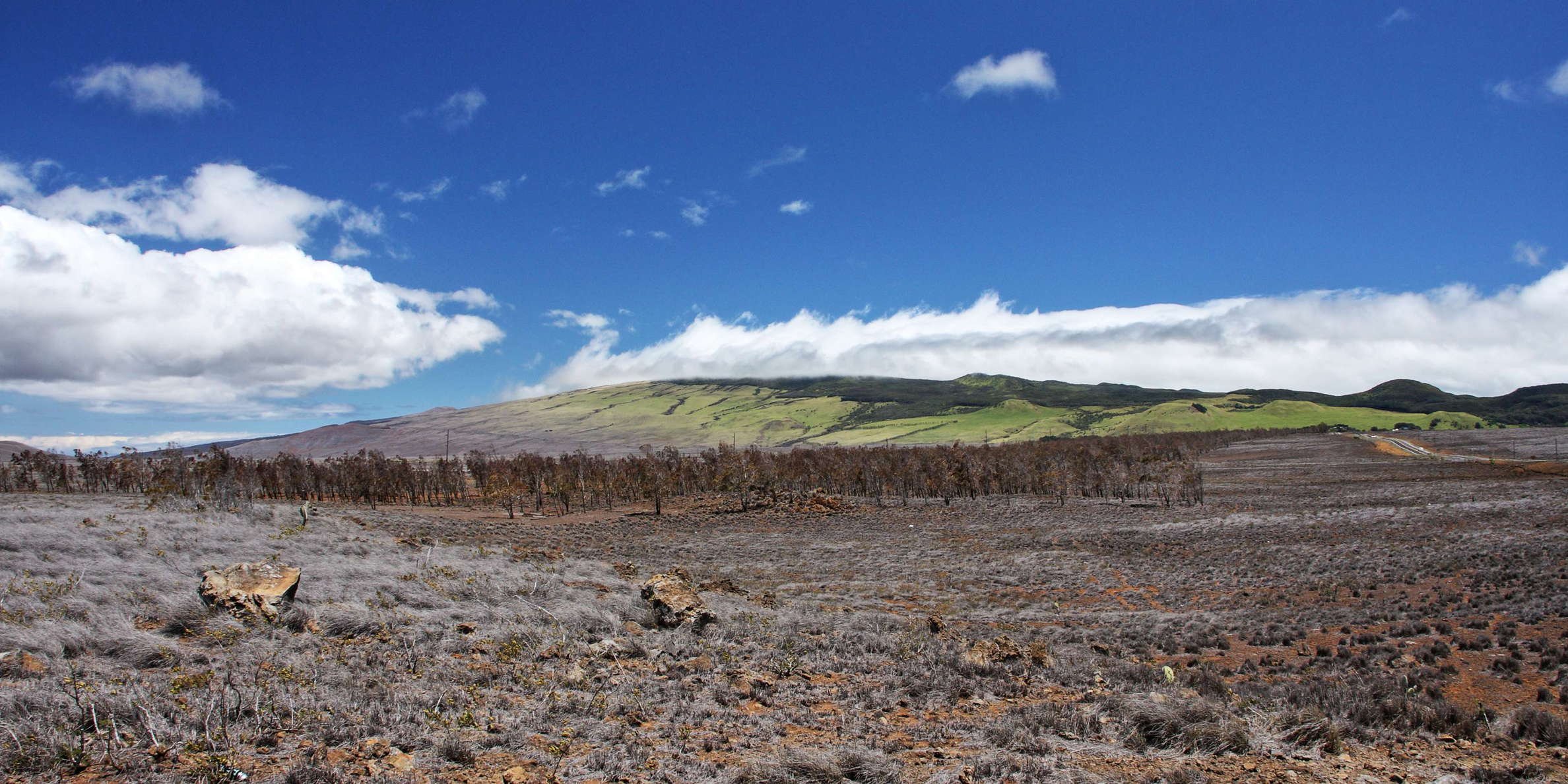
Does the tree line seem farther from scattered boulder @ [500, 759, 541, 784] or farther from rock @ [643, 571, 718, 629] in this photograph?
scattered boulder @ [500, 759, 541, 784]

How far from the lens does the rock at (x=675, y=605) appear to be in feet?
47.9

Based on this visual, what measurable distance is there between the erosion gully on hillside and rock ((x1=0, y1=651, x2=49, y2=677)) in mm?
29

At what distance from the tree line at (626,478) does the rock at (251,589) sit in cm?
5588

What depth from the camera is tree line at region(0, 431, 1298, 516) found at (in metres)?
71.1

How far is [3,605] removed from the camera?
965 centimetres

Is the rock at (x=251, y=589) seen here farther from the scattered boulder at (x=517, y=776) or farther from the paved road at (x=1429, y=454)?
the paved road at (x=1429, y=454)

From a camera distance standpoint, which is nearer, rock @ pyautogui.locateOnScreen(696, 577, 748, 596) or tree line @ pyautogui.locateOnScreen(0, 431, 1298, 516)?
rock @ pyautogui.locateOnScreen(696, 577, 748, 596)

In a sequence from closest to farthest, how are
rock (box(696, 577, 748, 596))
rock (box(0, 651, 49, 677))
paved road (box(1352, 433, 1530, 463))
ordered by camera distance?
1. rock (box(0, 651, 49, 677))
2. rock (box(696, 577, 748, 596))
3. paved road (box(1352, 433, 1530, 463))

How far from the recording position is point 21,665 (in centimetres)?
788

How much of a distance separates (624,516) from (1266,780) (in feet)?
→ 218

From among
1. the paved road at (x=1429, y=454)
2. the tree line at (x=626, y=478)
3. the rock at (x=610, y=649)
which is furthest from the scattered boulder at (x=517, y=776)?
the paved road at (x=1429, y=454)

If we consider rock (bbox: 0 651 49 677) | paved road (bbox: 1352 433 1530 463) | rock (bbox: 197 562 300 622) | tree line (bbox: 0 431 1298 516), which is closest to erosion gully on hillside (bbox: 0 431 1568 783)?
rock (bbox: 0 651 49 677)

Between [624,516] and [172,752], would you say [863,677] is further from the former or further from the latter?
[624,516]

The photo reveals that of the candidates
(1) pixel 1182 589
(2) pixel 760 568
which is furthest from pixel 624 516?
(1) pixel 1182 589
